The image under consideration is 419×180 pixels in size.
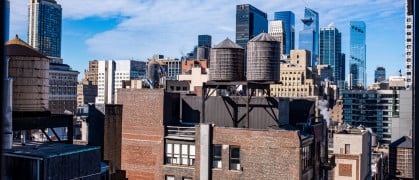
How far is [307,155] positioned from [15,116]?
1771 centimetres

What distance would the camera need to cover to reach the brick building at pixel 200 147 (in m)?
25.5

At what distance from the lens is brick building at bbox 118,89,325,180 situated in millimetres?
25453

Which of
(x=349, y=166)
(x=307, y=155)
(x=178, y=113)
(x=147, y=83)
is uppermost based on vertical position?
(x=147, y=83)

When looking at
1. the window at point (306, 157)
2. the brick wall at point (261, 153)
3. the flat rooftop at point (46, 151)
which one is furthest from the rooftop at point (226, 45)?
the flat rooftop at point (46, 151)

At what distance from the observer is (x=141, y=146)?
103 feet

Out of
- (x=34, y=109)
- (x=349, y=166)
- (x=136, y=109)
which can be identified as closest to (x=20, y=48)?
(x=34, y=109)

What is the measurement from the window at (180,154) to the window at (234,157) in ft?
10.1

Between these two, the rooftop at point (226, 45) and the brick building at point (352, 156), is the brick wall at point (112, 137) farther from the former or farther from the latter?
the brick building at point (352, 156)

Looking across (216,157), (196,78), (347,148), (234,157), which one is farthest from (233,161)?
(196,78)

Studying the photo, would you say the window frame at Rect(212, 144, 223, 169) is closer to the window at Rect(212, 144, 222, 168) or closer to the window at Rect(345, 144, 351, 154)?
the window at Rect(212, 144, 222, 168)

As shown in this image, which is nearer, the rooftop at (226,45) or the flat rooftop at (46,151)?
the flat rooftop at (46,151)

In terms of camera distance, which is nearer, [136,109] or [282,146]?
[282,146]

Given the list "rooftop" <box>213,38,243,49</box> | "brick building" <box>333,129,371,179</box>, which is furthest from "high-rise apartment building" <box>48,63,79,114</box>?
"rooftop" <box>213,38,243,49</box>

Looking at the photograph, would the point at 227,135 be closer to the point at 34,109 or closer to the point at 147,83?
the point at 34,109
